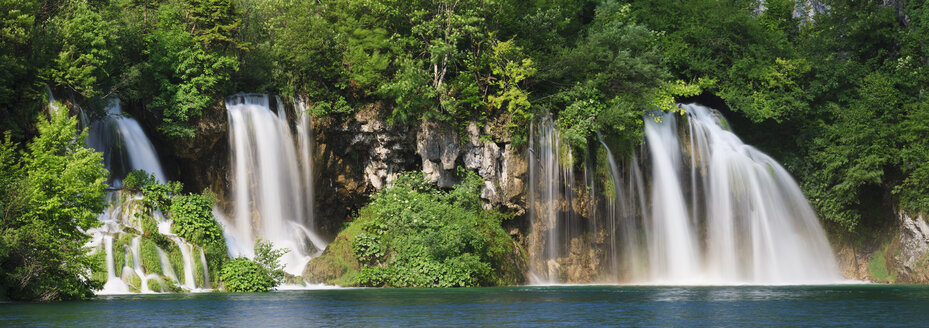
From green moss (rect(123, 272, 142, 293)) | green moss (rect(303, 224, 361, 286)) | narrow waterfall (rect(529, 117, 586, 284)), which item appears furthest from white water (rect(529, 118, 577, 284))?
Result: green moss (rect(123, 272, 142, 293))

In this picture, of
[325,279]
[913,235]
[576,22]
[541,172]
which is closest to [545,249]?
[541,172]

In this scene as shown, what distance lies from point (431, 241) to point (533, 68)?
978 centimetres

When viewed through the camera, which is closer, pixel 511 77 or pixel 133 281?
pixel 133 281

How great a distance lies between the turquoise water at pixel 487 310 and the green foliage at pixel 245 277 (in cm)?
384

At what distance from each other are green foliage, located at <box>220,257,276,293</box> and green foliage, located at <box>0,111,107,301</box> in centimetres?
669

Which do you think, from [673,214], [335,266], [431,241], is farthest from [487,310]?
[673,214]

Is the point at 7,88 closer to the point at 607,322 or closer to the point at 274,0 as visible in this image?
the point at 274,0

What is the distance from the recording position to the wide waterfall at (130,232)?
28.9 metres

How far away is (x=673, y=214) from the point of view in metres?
39.9

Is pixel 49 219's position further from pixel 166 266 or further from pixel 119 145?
pixel 119 145

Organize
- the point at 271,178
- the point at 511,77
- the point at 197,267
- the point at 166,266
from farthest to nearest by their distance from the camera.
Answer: the point at 511,77, the point at 271,178, the point at 197,267, the point at 166,266

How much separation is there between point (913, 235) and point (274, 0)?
117 feet

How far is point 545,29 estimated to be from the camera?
41.9 meters

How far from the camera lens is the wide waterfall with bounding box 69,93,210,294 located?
2888 centimetres
